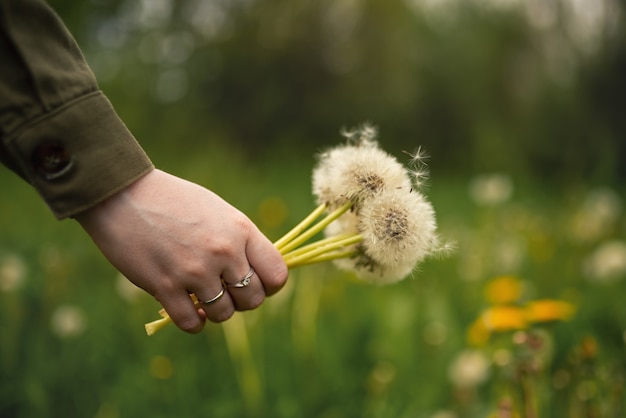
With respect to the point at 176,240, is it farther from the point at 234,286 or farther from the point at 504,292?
the point at 504,292

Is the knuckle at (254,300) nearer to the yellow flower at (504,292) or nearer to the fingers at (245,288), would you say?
the fingers at (245,288)

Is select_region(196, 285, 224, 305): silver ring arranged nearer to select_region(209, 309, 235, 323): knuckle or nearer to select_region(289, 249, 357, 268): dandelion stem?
select_region(209, 309, 235, 323): knuckle

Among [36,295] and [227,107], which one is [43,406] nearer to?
[36,295]

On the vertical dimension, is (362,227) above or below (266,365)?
above

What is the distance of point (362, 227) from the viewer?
1.06 m

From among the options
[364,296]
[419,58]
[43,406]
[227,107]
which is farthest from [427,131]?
[43,406]

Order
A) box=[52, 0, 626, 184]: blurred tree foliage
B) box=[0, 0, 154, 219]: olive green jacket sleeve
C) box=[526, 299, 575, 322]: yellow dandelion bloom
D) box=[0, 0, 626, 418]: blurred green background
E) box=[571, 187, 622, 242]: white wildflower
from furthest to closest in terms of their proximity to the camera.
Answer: box=[52, 0, 626, 184]: blurred tree foliage → box=[571, 187, 622, 242]: white wildflower → box=[0, 0, 626, 418]: blurred green background → box=[526, 299, 575, 322]: yellow dandelion bloom → box=[0, 0, 154, 219]: olive green jacket sleeve

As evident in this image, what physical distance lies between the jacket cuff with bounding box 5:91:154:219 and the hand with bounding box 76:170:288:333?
0.03 meters

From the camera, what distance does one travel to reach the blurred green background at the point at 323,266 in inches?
76.5

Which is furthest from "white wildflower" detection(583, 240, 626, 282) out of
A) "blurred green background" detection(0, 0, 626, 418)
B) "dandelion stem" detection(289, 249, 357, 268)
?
"dandelion stem" detection(289, 249, 357, 268)

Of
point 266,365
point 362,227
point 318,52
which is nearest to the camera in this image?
point 362,227

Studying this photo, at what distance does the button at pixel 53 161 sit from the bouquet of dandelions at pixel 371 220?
0.89 ft

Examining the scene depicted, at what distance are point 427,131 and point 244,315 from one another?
9.52 metres

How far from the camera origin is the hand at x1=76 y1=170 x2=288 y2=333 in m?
0.93
